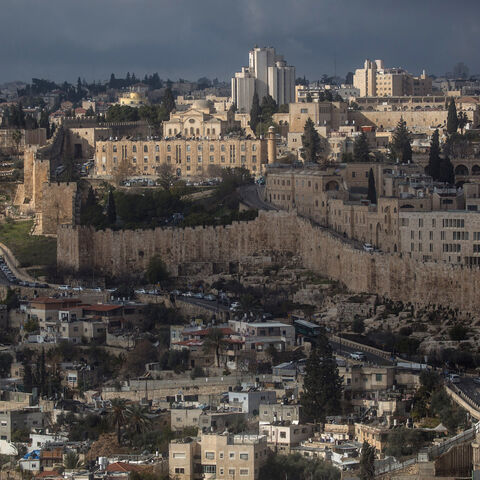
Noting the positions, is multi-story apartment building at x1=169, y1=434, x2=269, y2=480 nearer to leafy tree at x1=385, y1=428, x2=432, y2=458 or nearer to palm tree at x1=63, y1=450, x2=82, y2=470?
palm tree at x1=63, y1=450, x2=82, y2=470

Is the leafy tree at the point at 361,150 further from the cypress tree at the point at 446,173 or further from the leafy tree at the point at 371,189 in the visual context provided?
the leafy tree at the point at 371,189

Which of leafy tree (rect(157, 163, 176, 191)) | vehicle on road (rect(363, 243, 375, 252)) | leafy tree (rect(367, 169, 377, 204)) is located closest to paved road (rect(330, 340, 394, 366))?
vehicle on road (rect(363, 243, 375, 252))

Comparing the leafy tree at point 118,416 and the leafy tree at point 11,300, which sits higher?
the leafy tree at point 11,300

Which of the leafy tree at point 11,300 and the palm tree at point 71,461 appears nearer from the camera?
the palm tree at point 71,461

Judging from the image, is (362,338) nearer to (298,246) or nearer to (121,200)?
(298,246)

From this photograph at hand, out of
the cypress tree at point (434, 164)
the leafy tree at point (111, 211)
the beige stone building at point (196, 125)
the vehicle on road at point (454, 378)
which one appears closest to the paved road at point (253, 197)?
the leafy tree at point (111, 211)

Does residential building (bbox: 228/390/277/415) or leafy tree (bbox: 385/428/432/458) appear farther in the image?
residential building (bbox: 228/390/277/415)
